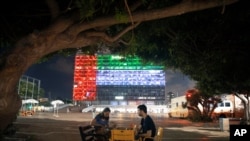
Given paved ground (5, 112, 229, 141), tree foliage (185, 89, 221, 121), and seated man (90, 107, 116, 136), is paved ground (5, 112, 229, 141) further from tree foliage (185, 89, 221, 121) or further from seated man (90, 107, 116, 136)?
tree foliage (185, 89, 221, 121)

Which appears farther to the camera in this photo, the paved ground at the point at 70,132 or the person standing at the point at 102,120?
the paved ground at the point at 70,132

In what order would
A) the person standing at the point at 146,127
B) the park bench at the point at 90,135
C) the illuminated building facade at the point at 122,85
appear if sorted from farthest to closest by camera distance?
the illuminated building facade at the point at 122,85, the park bench at the point at 90,135, the person standing at the point at 146,127

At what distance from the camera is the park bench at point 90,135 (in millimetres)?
10016

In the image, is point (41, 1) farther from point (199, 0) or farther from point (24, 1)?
point (199, 0)

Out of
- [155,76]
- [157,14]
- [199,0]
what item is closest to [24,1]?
[157,14]

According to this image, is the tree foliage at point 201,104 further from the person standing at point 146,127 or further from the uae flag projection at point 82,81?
the uae flag projection at point 82,81

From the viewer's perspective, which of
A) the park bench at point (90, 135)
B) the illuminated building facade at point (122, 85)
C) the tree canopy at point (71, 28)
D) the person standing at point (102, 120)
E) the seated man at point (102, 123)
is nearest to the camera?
the tree canopy at point (71, 28)

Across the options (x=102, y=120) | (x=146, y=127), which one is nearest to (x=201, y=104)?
(x=102, y=120)

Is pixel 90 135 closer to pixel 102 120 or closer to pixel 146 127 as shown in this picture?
pixel 102 120

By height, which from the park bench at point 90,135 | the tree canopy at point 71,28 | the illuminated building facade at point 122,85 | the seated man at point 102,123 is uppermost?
the illuminated building facade at point 122,85

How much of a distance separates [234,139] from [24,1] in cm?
641

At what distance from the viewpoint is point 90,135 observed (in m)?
10.0

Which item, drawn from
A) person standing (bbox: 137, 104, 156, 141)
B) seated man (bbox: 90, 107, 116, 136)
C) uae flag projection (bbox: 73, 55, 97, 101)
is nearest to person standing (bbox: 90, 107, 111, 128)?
seated man (bbox: 90, 107, 116, 136)

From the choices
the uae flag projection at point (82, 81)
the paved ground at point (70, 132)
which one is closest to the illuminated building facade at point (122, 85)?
the uae flag projection at point (82, 81)
